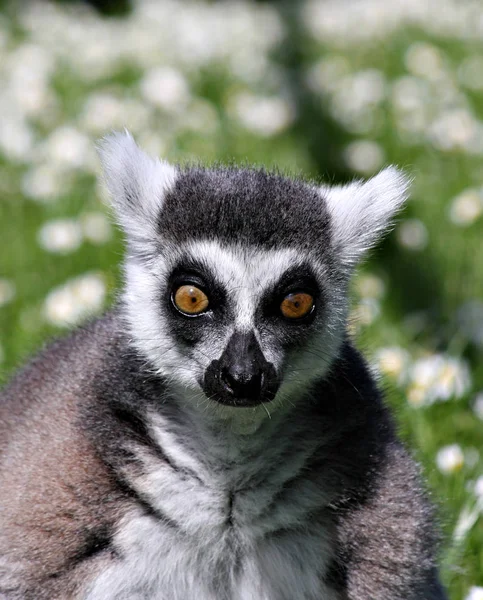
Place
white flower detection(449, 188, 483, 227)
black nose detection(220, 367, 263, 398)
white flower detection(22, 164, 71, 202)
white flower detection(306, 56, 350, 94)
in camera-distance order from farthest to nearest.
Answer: white flower detection(306, 56, 350, 94) → white flower detection(22, 164, 71, 202) → white flower detection(449, 188, 483, 227) → black nose detection(220, 367, 263, 398)

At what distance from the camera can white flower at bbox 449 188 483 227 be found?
548 cm

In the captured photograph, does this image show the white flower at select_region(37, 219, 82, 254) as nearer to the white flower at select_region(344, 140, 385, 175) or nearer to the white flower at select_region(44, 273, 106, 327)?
the white flower at select_region(44, 273, 106, 327)

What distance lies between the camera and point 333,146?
265 inches

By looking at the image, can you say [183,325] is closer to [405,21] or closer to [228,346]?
[228,346]

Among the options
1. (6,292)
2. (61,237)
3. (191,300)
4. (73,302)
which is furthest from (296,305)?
(61,237)

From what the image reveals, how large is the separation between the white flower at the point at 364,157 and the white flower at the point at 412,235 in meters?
0.65

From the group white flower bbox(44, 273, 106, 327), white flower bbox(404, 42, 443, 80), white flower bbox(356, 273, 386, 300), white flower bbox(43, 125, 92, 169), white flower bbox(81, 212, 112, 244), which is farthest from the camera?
white flower bbox(404, 42, 443, 80)

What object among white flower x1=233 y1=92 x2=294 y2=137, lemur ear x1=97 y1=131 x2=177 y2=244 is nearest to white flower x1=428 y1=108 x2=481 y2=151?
white flower x1=233 y1=92 x2=294 y2=137

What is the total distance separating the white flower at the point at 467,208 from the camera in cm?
548

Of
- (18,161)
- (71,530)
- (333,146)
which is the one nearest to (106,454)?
(71,530)

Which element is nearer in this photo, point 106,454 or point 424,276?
point 106,454

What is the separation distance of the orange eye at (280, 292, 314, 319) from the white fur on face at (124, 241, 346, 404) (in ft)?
0.24

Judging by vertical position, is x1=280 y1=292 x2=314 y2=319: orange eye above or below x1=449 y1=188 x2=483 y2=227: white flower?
below

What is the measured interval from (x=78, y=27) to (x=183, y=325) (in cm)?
721
